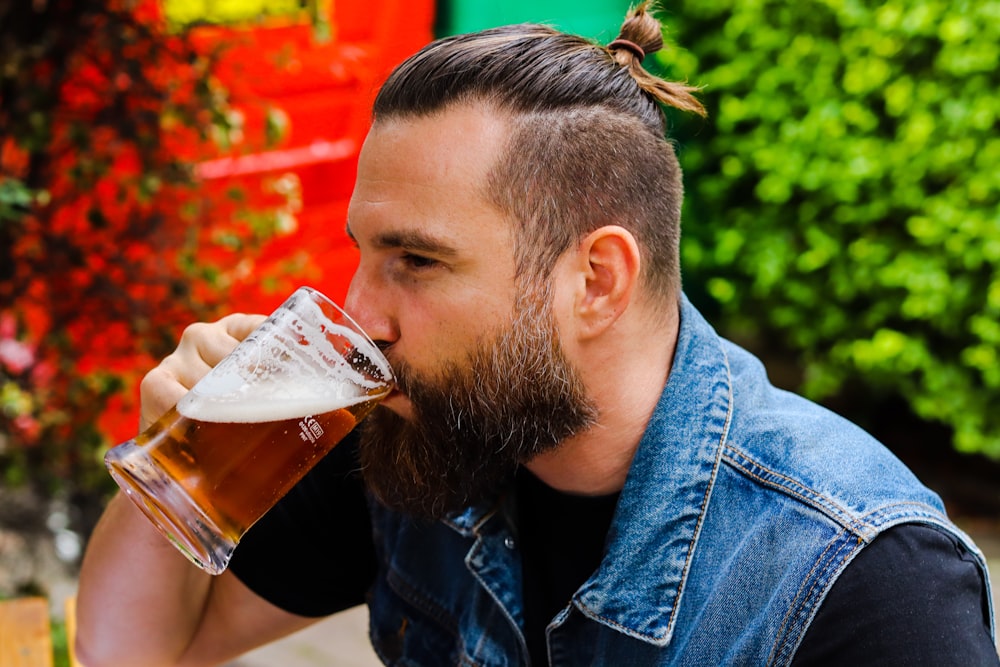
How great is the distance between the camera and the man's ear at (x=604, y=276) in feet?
5.81

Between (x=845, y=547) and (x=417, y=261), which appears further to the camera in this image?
(x=417, y=261)

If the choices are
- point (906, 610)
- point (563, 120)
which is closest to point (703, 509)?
point (906, 610)

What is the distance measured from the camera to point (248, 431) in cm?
154

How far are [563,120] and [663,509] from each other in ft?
2.16

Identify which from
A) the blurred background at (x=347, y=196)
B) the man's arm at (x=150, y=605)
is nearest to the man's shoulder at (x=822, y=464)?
the man's arm at (x=150, y=605)

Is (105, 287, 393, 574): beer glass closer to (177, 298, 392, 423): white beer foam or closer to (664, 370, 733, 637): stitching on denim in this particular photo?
(177, 298, 392, 423): white beer foam

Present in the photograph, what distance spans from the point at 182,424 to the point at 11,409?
2.33 meters

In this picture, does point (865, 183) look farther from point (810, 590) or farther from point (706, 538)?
point (810, 590)

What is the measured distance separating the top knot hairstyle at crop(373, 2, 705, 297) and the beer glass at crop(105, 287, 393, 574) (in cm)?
35

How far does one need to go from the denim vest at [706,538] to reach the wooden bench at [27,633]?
0.84 meters

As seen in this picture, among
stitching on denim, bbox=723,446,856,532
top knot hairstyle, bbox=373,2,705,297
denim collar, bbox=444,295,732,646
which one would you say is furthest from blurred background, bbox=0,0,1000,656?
stitching on denim, bbox=723,446,856,532

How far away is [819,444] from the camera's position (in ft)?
5.54

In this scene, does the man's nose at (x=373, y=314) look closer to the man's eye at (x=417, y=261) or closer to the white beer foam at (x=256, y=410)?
the man's eye at (x=417, y=261)

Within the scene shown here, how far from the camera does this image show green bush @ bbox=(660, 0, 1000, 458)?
446 centimetres
